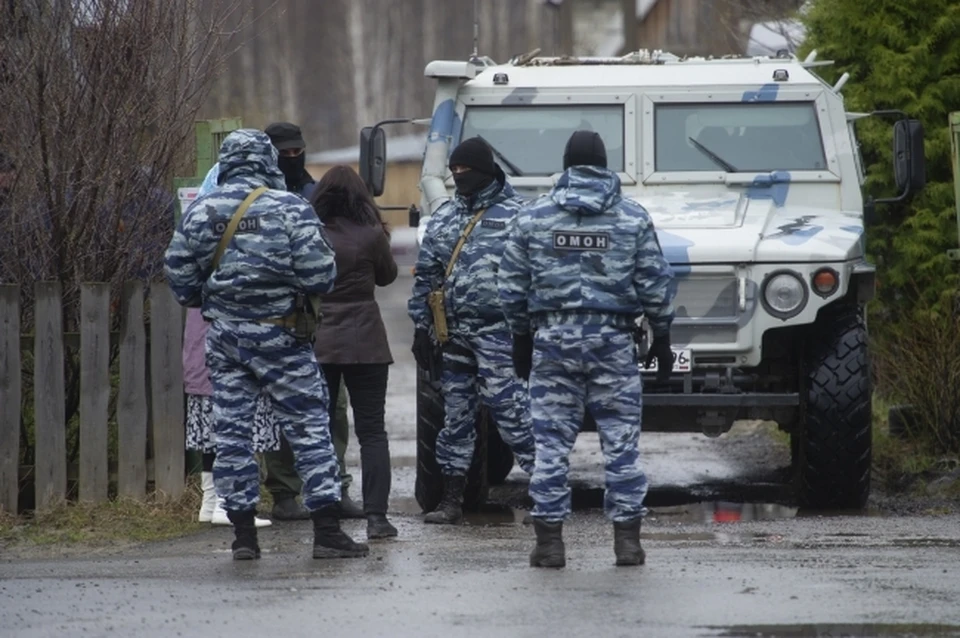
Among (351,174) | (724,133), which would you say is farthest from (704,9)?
(351,174)

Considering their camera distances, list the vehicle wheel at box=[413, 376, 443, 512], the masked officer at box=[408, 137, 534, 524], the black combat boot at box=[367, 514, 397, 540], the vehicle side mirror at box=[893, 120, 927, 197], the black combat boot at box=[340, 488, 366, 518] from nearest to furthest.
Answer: the black combat boot at box=[367, 514, 397, 540]
the masked officer at box=[408, 137, 534, 524]
the black combat boot at box=[340, 488, 366, 518]
the vehicle wheel at box=[413, 376, 443, 512]
the vehicle side mirror at box=[893, 120, 927, 197]

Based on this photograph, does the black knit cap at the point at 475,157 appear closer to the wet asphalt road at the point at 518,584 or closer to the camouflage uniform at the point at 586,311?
the camouflage uniform at the point at 586,311

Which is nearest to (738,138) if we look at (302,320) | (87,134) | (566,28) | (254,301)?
(87,134)

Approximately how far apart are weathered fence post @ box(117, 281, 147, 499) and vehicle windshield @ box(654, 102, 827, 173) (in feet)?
9.74

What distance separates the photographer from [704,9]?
24.4 m

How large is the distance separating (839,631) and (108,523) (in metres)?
4.00

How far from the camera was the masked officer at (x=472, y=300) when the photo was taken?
325 inches

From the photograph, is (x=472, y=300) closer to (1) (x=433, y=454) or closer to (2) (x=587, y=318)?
(1) (x=433, y=454)

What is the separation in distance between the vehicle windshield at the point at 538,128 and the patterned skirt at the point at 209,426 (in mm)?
2284

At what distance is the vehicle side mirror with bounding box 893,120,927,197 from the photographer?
9758 mm

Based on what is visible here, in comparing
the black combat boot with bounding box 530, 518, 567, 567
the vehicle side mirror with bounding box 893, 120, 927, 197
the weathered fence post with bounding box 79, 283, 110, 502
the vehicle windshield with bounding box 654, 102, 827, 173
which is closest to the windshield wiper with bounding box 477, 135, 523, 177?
the vehicle windshield with bounding box 654, 102, 827, 173

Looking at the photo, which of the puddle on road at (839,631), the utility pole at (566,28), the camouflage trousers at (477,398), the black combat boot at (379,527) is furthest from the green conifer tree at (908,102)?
the utility pole at (566,28)

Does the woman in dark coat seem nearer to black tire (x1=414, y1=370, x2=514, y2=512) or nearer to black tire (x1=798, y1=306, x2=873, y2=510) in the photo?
black tire (x1=414, y1=370, x2=514, y2=512)

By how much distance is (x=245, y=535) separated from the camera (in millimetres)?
7297
